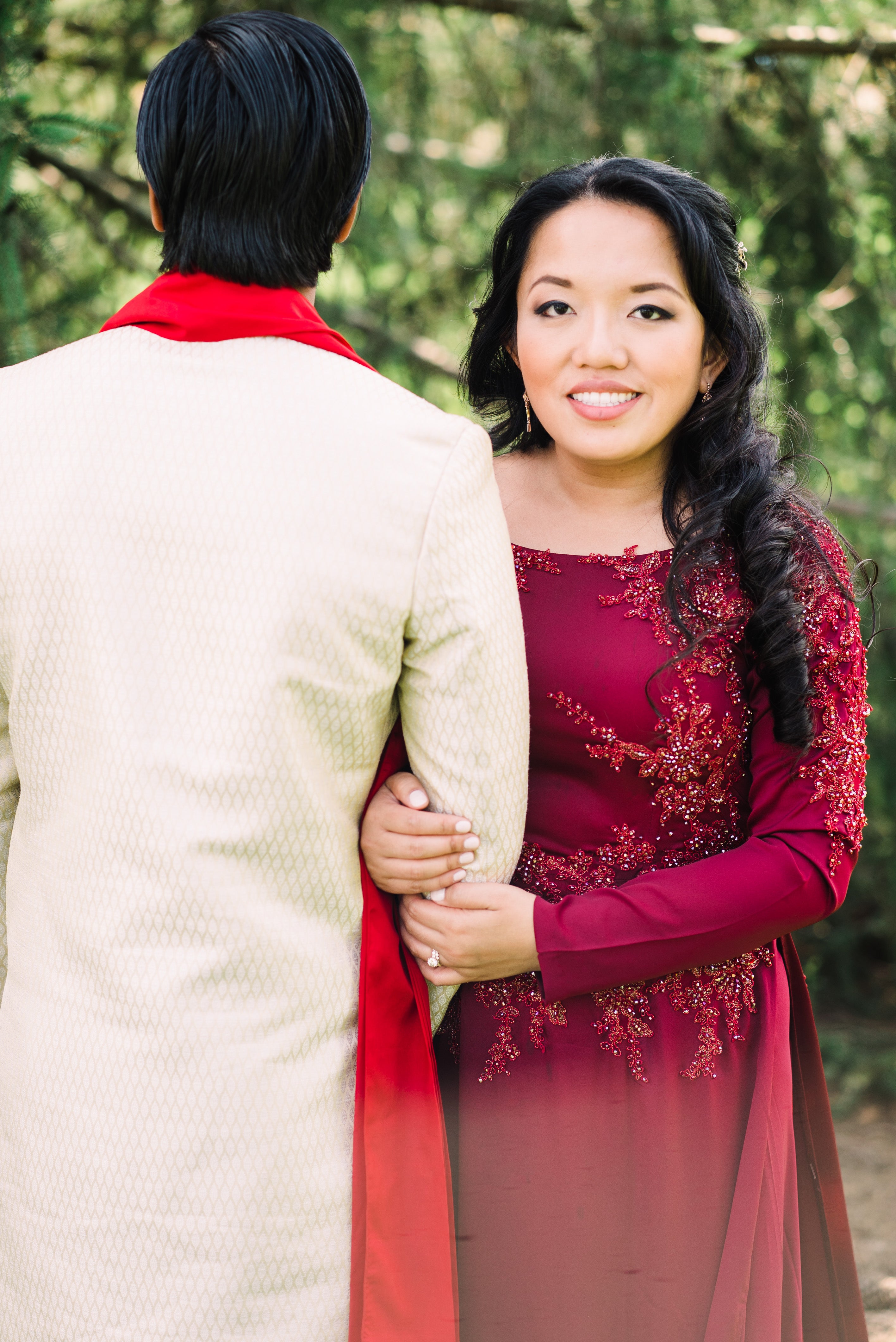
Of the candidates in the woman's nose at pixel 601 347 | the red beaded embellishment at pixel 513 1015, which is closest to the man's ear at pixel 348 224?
the woman's nose at pixel 601 347

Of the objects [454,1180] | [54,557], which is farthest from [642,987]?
[54,557]

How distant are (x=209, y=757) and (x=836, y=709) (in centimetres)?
77

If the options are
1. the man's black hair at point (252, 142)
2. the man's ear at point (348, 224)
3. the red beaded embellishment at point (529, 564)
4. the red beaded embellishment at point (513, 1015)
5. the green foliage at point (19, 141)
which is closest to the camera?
the man's black hair at point (252, 142)

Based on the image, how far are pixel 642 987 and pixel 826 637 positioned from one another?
1.64ft

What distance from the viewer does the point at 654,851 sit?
156 cm

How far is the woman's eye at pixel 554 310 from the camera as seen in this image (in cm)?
159

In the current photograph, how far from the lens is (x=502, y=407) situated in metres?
1.92

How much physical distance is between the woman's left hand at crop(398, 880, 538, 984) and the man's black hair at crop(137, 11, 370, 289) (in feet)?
2.26

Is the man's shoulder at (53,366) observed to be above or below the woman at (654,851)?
above

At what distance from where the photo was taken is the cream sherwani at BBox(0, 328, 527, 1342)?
1.15 meters

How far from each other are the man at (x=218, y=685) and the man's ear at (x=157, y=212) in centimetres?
2

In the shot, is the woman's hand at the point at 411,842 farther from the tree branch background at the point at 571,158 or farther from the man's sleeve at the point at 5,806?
the tree branch background at the point at 571,158

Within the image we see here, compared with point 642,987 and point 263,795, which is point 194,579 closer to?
point 263,795

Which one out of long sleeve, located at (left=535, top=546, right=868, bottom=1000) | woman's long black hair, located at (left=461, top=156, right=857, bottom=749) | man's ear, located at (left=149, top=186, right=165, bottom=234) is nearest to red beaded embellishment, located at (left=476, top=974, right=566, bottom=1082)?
long sleeve, located at (left=535, top=546, right=868, bottom=1000)
